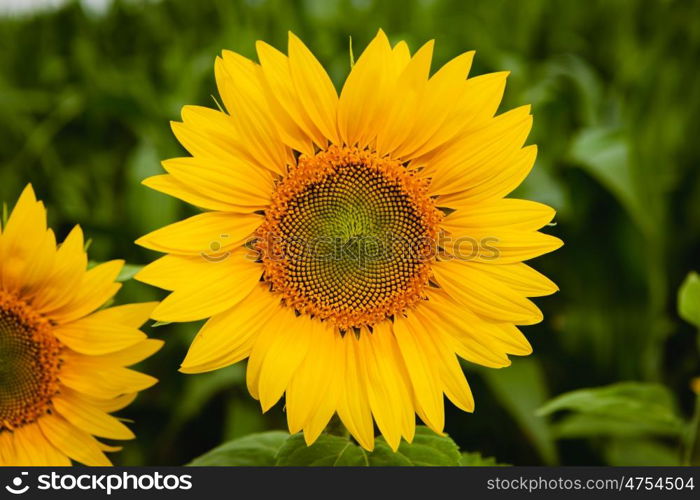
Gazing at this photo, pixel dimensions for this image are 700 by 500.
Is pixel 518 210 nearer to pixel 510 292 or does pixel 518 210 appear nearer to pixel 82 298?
pixel 510 292

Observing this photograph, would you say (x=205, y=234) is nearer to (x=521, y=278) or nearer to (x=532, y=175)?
(x=521, y=278)

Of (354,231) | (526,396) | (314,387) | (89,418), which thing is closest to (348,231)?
(354,231)

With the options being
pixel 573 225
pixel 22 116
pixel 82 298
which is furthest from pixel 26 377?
pixel 22 116

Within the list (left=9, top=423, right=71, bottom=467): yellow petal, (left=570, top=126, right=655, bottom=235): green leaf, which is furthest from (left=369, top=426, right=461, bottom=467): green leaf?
(left=570, top=126, right=655, bottom=235): green leaf

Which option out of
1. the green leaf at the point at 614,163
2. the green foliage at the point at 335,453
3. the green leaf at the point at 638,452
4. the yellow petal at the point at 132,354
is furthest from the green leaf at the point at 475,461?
the green leaf at the point at 614,163

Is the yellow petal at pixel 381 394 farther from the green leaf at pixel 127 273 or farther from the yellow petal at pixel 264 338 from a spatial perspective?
the green leaf at pixel 127 273
